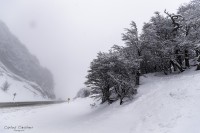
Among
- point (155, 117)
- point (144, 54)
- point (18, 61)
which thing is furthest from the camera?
point (18, 61)

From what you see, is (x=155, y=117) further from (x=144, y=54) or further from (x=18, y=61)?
(x=18, y=61)

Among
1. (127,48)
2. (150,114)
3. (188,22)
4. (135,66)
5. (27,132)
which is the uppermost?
(188,22)

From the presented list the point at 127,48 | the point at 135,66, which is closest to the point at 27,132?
the point at 135,66

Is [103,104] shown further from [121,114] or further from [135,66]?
[121,114]

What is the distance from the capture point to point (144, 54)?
97.6 feet

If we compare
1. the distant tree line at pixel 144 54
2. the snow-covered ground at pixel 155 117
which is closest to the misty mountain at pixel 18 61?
the distant tree line at pixel 144 54

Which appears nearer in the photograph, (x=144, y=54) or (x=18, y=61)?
(x=144, y=54)

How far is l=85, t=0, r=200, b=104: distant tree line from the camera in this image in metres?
23.4

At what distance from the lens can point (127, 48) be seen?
94.6 feet

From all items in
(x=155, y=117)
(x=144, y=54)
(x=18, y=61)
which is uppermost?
(x=18, y=61)

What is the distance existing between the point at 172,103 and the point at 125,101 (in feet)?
20.7

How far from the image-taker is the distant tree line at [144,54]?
2342cm

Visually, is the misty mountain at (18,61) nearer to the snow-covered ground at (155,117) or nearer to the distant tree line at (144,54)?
the distant tree line at (144,54)

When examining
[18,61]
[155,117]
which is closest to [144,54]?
[155,117]
